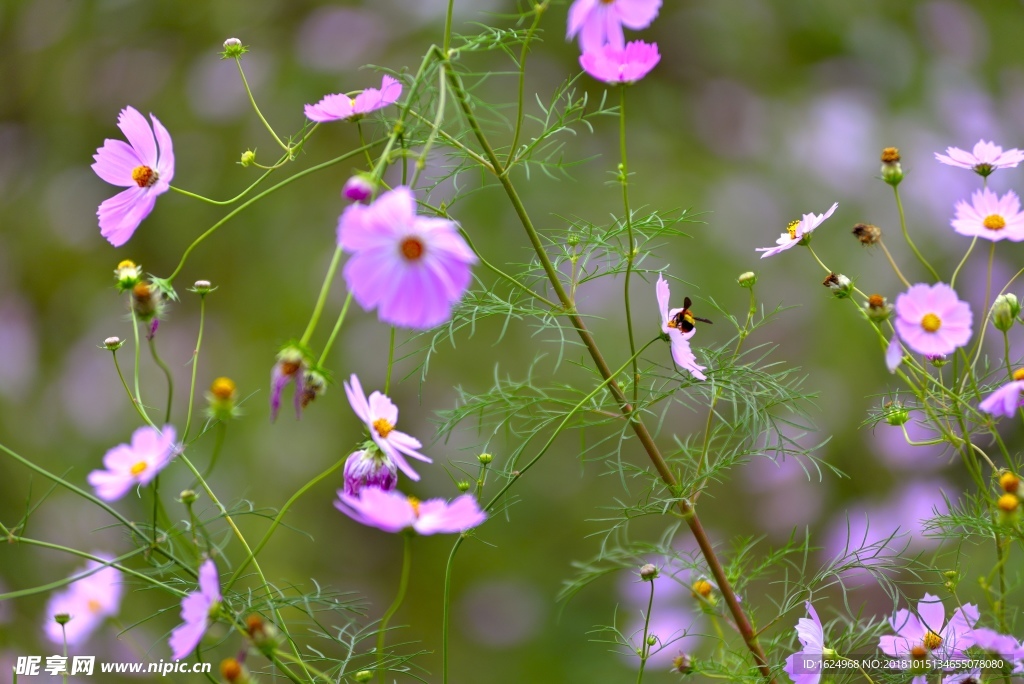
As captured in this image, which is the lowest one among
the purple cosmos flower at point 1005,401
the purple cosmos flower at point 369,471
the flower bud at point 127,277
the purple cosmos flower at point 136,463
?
the purple cosmos flower at point 369,471

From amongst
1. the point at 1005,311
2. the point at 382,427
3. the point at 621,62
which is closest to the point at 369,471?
the point at 382,427

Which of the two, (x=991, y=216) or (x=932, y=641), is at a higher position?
(x=991, y=216)

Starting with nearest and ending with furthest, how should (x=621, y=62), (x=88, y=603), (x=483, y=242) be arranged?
(x=621, y=62) < (x=88, y=603) < (x=483, y=242)

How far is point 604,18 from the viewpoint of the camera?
1.27 feet

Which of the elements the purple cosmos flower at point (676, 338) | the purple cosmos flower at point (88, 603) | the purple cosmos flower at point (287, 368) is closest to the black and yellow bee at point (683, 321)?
the purple cosmos flower at point (676, 338)

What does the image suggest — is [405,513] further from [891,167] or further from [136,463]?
[891,167]

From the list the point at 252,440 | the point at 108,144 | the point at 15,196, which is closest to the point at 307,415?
the point at 252,440

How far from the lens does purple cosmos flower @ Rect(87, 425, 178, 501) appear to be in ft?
1.06

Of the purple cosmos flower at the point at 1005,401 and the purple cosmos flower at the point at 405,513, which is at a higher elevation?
the purple cosmos flower at the point at 1005,401

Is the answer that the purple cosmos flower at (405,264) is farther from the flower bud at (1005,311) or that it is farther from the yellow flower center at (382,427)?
the flower bud at (1005,311)

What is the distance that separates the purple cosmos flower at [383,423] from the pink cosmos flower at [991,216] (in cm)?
29

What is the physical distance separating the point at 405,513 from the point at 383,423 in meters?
0.12

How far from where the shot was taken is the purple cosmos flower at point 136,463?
1.06 feet

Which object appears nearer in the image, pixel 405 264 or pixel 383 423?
pixel 405 264
